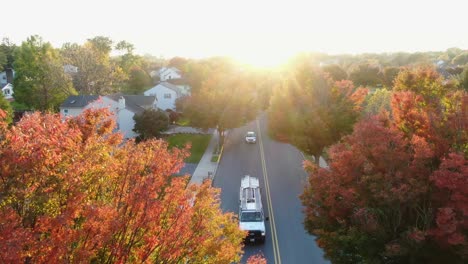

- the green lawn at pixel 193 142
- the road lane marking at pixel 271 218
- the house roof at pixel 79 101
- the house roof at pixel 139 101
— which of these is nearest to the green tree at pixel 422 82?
the road lane marking at pixel 271 218

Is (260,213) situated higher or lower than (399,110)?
lower

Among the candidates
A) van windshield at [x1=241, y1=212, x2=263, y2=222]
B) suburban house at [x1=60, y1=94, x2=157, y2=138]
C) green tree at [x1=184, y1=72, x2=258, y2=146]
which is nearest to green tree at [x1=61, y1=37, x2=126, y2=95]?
suburban house at [x1=60, y1=94, x2=157, y2=138]

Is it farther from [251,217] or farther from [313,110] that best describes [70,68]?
[251,217]

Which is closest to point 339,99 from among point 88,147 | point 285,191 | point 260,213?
point 285,191

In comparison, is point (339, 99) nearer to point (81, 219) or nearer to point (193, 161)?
point (193, 161)

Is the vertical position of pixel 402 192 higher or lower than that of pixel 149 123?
higher

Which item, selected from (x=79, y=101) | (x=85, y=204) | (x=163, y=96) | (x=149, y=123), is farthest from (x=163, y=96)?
(x=85, y=204)
